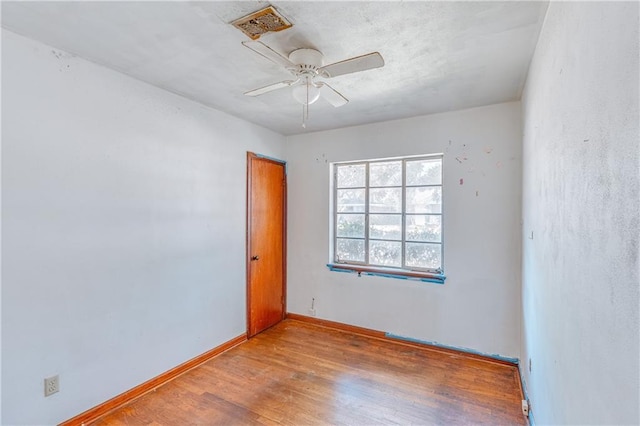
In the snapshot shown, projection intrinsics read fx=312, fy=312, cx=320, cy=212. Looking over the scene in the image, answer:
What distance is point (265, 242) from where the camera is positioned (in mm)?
3938

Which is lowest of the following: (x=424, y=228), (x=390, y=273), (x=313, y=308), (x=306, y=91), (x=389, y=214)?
(x=313, y=308)

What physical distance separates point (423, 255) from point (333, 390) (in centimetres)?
171

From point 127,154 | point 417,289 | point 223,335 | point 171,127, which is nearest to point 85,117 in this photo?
point 127,154

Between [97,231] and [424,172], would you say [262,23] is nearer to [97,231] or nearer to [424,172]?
[97,231]

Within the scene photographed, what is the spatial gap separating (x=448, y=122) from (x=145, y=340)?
3519 mm

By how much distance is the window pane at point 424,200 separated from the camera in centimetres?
341

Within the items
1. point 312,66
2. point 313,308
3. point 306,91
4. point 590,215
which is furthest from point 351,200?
point 590,215

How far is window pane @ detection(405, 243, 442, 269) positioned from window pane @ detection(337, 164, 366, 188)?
3.25 ft

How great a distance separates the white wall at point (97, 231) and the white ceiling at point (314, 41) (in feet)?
0.93

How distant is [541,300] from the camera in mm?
1768

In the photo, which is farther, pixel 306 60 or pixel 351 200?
pixel 351 200

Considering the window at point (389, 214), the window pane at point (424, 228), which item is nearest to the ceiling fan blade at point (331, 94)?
the window at point (389, 214)

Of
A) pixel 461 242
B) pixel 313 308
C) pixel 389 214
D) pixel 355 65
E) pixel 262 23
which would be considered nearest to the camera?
pixel 262 23

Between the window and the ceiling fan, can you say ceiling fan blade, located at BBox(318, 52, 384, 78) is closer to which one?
the ceiling fan
